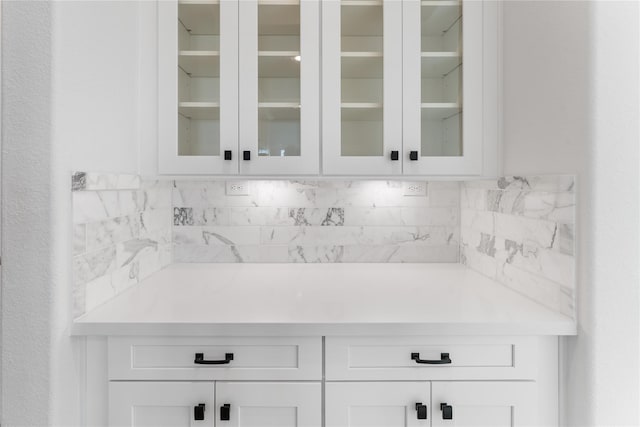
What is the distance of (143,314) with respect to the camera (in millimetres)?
1236

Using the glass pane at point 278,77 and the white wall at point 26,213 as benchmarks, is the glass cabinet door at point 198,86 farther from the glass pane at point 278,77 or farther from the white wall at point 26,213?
the white wall at point 26,213

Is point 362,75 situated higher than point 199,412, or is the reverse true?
point 362,75

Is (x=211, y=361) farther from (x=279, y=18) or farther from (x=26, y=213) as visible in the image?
(x=279, y=18)

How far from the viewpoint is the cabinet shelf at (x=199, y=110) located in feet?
5.36

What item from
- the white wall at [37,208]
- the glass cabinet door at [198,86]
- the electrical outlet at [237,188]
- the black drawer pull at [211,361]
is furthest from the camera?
the electrical outlet at [237,188]

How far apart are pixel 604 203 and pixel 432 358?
64 centimetres

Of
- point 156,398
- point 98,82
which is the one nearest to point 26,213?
point 98,82

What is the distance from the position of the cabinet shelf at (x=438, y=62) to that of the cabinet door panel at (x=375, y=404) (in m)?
1.14

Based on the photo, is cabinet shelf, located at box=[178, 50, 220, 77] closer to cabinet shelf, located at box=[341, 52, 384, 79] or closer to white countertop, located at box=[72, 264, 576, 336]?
cabinet shelf, located at box=[341, 52, 384, 79]

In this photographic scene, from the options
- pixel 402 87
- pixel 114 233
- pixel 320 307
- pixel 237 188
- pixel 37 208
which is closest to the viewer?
pixel 37 208

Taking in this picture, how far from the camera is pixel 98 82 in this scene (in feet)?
4.32

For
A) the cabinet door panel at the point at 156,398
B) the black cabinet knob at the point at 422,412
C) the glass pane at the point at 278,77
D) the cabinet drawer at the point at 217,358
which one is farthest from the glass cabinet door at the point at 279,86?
the black cabinet knob at the point at 422,412

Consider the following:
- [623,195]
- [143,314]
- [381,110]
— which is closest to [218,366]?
[143,314]

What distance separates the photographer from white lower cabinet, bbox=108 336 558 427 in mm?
1203
